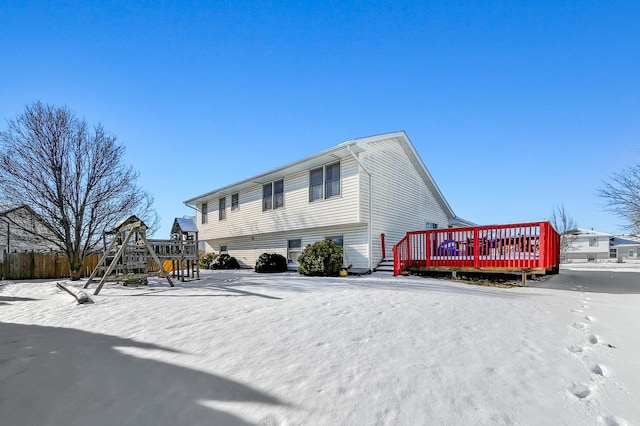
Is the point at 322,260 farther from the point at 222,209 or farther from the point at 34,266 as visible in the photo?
the point at 34,266

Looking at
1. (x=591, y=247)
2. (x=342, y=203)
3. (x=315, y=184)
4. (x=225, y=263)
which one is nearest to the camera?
(x=342, y=203)

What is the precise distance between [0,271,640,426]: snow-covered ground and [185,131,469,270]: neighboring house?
734cm

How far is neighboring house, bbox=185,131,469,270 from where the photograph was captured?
1248cm

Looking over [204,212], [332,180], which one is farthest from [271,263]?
[204,212]

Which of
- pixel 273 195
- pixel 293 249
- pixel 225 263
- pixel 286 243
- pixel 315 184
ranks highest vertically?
pixel 315 184

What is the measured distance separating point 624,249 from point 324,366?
6494 centimetres

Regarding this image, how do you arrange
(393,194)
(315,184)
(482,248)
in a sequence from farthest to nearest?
(393,194), (315,184), (482,248)

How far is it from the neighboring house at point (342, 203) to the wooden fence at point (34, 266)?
8.10 meters

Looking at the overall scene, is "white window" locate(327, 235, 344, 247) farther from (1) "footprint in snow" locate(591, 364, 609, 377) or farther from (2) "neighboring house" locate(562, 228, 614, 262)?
(2) "neighboring house" locate(562, 228, 614, 262)

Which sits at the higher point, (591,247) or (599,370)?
(599,370)

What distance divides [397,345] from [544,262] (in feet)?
26.7

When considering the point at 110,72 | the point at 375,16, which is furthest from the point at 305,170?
the point at 110,72

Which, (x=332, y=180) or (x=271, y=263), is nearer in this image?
(x=332, y=180)

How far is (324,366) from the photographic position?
2.95m
